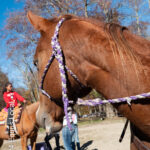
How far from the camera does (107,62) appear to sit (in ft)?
3.51

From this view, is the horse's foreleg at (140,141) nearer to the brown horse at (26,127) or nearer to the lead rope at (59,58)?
the lead rope at (59,58)

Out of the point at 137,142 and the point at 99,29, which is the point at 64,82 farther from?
the point at 137,142

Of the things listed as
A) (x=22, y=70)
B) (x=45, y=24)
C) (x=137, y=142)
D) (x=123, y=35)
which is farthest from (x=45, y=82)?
(x=22, y=70)

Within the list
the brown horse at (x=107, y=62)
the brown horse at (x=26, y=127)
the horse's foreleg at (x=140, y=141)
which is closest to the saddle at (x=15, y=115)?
the brown horse at (x=26, y=127)

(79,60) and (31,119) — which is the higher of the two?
(79,60)

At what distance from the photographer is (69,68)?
1.18m

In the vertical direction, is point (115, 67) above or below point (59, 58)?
below

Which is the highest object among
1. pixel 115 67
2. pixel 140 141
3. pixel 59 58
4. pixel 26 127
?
pixel 59 58

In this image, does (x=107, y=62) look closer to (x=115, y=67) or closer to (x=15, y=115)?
(x=115, y=67)

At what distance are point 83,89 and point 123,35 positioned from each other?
19.8 inches

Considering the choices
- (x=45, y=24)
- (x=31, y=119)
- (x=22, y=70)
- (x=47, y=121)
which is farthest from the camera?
(x=22, y=70)

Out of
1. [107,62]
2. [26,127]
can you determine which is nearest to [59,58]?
[107,62]

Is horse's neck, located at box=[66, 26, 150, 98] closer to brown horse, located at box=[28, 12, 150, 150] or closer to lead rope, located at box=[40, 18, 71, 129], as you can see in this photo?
brown horse, located at box=[28, 12, 150, 150]

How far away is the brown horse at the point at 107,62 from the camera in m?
1.04
